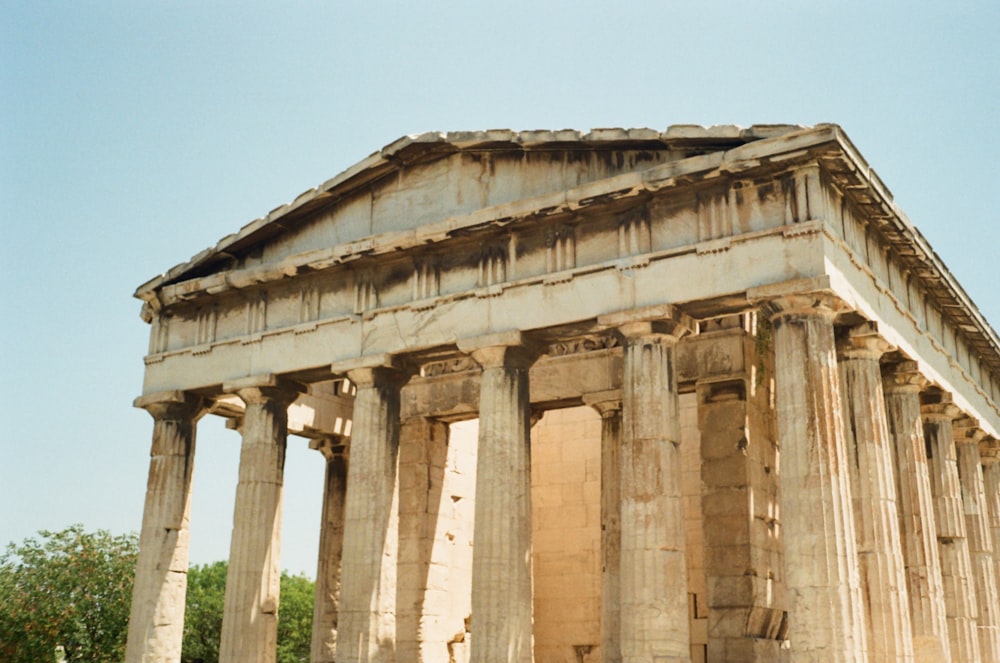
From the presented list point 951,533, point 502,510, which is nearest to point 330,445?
point 502,510

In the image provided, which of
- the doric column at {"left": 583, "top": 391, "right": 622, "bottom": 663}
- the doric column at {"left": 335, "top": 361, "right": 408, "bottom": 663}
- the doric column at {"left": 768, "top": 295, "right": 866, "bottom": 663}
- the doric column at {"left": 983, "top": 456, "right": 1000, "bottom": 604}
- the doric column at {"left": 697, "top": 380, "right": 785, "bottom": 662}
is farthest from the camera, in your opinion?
the doric column at {"left": 983, "top": 456, "right": 1000, "bottom": 604}

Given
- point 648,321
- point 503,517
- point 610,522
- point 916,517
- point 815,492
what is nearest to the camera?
point 815,492

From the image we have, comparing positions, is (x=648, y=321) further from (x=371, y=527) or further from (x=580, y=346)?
(x=371, y=527)

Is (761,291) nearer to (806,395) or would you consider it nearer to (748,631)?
(806,395)

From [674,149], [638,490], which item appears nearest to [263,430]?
[638,490]

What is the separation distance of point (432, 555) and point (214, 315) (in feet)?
26.0

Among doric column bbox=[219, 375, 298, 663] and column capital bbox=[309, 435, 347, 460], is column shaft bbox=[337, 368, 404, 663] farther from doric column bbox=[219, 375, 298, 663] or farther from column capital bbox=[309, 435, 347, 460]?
column capital bbox=[309, 435, 347, 460]

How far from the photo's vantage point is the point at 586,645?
27844 millimetres

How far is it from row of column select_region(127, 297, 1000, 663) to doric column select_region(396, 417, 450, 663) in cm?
302

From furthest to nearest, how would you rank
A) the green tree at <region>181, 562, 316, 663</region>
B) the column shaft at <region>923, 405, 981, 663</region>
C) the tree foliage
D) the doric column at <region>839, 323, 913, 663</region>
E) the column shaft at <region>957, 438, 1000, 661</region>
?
the green tree at <region>181, 562, 316, 663</region> < the tree foliage < the column shaft at <region>957, 438, 1000, 661</region> < the column shaft at <region>923, 405, 981, 663</region> < the doric column at <region>839, 323, 913, 663</region>

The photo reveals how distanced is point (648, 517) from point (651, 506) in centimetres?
19

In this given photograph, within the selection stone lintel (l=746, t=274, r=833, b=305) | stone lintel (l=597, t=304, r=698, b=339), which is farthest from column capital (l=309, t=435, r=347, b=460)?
stone lintel (l=746, t=274, r=833, b=305)

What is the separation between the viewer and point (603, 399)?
2450 centimetres

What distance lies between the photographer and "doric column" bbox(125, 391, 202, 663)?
2316 cm
